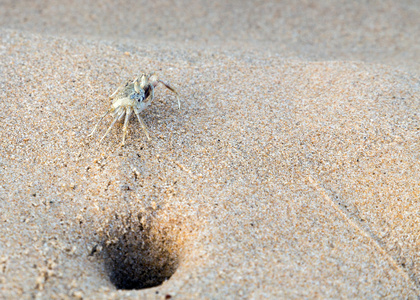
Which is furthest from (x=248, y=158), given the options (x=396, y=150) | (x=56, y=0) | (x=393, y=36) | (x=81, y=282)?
(x=56, y=0)

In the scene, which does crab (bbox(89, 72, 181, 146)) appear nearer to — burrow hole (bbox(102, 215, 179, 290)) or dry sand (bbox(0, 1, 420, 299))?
dry sand (bbox(0, 1, 420, 299))

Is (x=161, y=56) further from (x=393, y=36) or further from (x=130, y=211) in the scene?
(x=393, y=36)

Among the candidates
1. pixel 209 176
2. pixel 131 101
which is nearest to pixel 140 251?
pixel 209 176

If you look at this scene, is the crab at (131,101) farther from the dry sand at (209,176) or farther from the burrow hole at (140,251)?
the burrow hole at (140,251)

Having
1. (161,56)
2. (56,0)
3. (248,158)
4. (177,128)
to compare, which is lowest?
(248,158)

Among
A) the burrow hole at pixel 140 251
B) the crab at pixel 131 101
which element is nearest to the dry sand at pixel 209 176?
the burrow hole at pixel 140 251

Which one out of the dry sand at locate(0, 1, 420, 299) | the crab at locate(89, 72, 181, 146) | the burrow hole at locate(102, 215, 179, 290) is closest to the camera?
the dry sand at locate(0, 1, 420, 299)

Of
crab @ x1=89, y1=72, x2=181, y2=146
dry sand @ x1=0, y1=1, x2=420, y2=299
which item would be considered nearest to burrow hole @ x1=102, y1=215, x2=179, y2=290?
dry sand @ x1=0, y1=1, x2=420, y2=299
